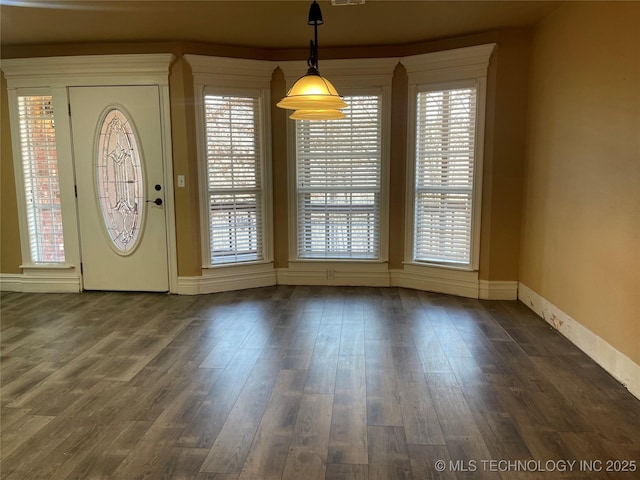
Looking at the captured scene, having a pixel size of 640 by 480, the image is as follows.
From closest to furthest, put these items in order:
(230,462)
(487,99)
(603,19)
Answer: (230,462), (603,19), (487,99)

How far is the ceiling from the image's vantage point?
3.63 m

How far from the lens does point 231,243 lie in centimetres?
509

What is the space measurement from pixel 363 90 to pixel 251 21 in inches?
57.5

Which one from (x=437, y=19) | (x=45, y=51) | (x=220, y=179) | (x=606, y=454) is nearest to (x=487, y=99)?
(x=437, y=19)

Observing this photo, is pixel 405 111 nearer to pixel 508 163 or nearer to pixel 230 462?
pixel 508 163

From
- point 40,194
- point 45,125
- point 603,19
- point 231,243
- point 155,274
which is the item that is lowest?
point 155,274

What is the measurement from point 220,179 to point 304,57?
1.60 metres

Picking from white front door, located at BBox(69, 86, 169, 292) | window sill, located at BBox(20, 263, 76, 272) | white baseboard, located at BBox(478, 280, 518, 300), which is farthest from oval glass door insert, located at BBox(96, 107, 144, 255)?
white baseboard, located at BBox(478, 280, 518, 300)

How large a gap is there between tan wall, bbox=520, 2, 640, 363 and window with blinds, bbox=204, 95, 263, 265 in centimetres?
281

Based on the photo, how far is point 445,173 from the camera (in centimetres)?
480

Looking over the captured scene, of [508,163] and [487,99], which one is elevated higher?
[487,99]

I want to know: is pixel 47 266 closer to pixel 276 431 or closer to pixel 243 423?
pixel 243 423

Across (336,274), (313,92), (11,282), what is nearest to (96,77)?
(11,282)

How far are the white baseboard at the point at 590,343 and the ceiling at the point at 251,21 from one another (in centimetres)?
250
